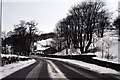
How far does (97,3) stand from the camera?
2391 inches

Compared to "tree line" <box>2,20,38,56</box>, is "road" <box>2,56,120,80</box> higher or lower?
lower

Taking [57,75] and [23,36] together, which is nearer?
[57,75]

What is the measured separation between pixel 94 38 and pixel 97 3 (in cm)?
1178

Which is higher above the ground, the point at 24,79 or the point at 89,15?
the point at 89,15

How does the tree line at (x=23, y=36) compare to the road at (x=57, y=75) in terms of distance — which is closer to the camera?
the road at (x=57, y=75)

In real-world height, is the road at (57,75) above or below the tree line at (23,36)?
below

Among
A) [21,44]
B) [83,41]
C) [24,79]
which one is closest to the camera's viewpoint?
[24,79]

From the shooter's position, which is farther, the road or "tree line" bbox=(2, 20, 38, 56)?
"tree line" bbox=(2, 20, 38, 56)

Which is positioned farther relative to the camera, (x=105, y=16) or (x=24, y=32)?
(x=24, y=32)

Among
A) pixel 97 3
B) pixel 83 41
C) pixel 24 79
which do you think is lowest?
pixel 24 79

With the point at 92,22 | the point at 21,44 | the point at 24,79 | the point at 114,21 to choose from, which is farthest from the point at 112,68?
the point at 21,44

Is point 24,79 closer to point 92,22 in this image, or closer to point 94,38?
point 92,22

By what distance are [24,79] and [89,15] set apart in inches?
1795

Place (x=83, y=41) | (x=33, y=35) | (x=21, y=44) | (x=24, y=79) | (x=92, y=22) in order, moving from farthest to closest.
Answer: (x=33, y=35), (x=21, y=44), (x=83, y=41), (x=92, y=22), (x=24, y=79)
